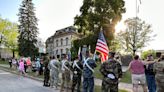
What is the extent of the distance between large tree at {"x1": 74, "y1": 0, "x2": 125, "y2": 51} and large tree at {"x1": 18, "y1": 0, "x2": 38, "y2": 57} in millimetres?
27768

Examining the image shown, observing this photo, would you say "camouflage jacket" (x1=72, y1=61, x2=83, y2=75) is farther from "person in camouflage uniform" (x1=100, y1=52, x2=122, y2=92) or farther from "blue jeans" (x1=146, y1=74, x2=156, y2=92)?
"person in camouflage uniform" (x1=100, y1=52, x2=122, y2=92)

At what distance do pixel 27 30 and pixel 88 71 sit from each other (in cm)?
7304

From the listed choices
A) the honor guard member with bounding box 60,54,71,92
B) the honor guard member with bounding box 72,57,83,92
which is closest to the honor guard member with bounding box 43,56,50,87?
the honor guard member with bounding box 60,54,71,92

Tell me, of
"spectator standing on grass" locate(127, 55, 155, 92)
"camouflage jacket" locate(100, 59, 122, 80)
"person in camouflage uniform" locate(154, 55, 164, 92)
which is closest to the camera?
"person in camouflage uniform" locate(154, 55, 164, 92)

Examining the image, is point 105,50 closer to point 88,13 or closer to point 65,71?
point 65,71

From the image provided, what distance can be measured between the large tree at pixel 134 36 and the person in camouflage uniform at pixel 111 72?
77.1 m

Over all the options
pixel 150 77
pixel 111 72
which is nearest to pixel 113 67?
pixel 111 72

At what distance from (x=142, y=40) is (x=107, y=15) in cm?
3745

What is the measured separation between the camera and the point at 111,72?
39.2 ft

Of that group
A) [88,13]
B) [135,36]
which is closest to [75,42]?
[88,13]

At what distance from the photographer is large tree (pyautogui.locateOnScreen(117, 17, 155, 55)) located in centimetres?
8913

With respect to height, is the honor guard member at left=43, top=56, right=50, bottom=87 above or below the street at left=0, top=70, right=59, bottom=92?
above

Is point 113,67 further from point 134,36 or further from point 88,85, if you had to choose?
point 134,36

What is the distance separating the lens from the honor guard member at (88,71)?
48.0 feet
